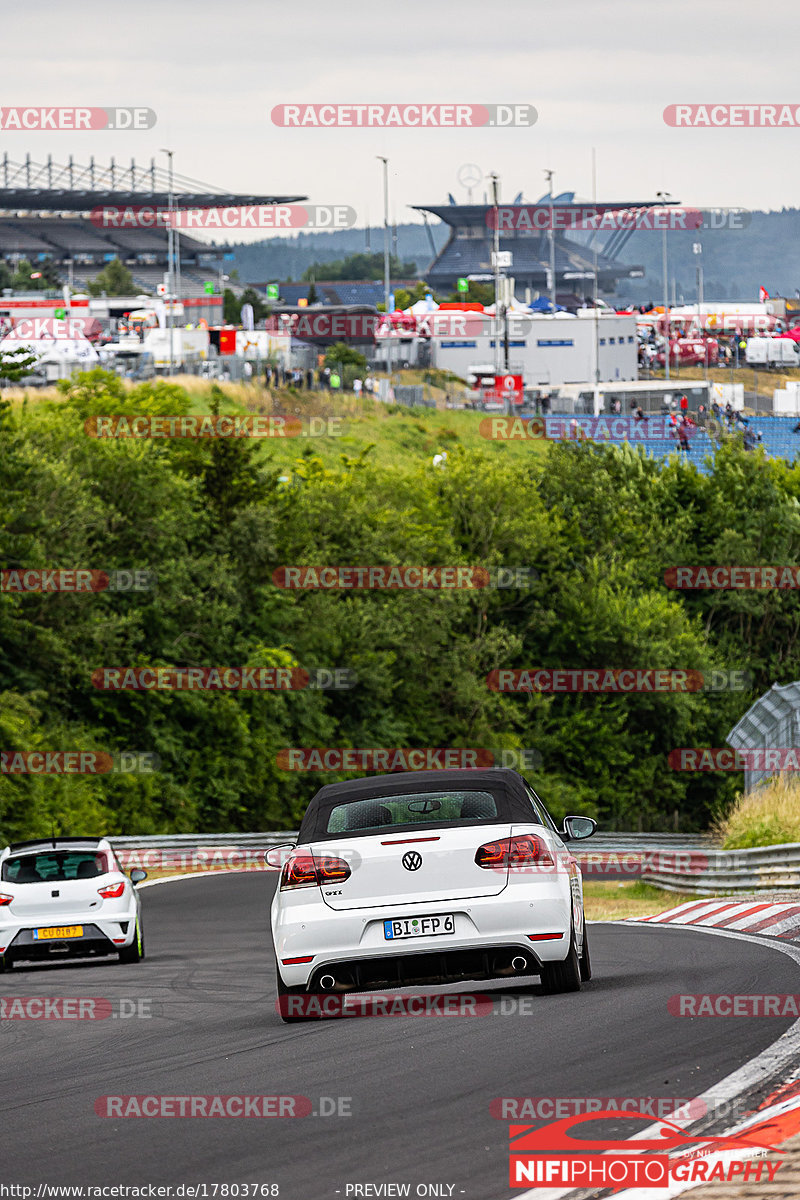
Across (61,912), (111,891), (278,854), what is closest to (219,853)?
(111,891)

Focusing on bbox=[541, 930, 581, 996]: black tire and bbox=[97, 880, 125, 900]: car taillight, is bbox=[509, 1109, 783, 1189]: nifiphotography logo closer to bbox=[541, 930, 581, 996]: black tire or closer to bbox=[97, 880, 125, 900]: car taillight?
bbox=[541, 930, 581, 996]: black tire

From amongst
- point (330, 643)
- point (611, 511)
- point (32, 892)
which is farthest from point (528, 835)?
point (611, 511)

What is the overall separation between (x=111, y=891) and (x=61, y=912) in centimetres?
51

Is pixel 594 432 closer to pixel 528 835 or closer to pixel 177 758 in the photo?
pixel 177 758

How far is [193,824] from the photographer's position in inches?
1804

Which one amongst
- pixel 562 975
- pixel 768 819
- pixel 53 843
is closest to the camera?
pixel 562 975

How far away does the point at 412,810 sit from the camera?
10.1 m

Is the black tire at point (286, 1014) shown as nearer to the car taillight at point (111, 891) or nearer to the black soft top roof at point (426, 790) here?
the black soft top roof at point (426, 790)

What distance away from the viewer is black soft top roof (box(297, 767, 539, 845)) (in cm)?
990

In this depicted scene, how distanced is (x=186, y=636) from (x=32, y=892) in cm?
3256

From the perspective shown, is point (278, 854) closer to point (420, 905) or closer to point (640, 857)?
point (420, 905)

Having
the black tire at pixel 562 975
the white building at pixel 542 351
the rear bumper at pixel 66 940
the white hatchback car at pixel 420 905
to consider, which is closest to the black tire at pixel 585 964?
the black tire at pixel 562 975

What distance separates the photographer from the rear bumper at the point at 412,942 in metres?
9.41

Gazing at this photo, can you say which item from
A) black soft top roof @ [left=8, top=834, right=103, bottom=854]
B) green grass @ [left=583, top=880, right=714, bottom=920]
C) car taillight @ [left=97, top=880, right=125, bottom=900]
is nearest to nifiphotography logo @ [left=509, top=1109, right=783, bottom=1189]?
car taillight @ [left=97, top=880, right=125, bottom=900]
